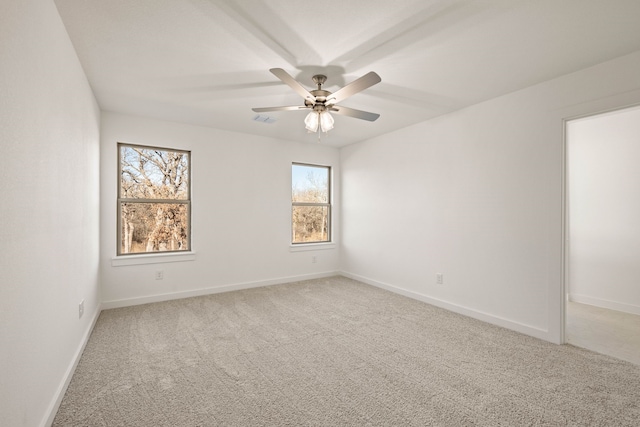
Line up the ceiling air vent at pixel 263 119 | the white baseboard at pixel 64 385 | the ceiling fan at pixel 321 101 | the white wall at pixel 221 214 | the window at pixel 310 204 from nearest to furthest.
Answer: the white baseboard at pixel 64 385
the ceiling fan at pixel 321 101
the white wall at pixel 221 214
the ceiling air vent at pixel 263 119
the window at pixel 310 204

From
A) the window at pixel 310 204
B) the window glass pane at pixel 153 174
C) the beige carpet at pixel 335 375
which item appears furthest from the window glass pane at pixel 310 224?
the beige carpet at pixel 335 375

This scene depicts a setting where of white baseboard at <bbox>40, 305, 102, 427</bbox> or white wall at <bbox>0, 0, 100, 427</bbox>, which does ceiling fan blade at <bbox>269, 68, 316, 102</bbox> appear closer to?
white wall at <bbox>0, 0, 100, 427</bbox>

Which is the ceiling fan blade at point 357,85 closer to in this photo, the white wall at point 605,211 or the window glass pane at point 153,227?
the window glass pane at point 153,227

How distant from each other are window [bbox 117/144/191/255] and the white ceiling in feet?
3.07

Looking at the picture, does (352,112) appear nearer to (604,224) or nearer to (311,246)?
(311,246)

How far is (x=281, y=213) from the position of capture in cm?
503

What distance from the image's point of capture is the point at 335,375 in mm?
2213

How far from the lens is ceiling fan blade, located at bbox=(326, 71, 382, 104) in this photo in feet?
6.66

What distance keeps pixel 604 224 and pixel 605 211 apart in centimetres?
Result: 17

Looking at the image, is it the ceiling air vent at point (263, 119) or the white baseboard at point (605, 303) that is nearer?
the white baseboard at point (605, 303)

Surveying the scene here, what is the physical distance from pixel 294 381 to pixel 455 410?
1071mm

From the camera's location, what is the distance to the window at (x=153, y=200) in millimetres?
3879

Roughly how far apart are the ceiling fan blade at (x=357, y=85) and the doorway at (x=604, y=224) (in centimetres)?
285

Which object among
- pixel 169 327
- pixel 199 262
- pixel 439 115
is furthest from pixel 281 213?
pixel 439 115
